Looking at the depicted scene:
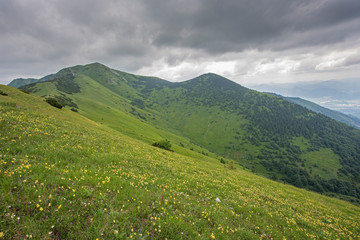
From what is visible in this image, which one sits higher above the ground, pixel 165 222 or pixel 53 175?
pixel 53 175

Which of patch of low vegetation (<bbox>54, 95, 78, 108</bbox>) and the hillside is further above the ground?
patch of low vegetation (<bbox>54, 95, 78, 108</bbox>)

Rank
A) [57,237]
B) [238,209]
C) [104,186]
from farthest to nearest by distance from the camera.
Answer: [238,209]
[104,186]
[57,237]

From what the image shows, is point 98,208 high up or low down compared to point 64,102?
down

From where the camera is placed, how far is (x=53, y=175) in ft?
25.1

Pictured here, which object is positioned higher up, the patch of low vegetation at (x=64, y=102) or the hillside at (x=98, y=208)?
the patch of low vegetation at (x=64, y=102)

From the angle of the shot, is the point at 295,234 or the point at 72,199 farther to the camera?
the point at 295,234

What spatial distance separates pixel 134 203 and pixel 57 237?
323 cm

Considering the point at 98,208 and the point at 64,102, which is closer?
the point at 98,208

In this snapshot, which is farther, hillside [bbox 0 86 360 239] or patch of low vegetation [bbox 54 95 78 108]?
patch of low vegetation [bbox 54 95 78 108]

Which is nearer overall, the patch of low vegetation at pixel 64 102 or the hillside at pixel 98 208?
the hillside at pixel 98 208

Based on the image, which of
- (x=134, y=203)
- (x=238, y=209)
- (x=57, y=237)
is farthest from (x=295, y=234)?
(x=57, y=237)

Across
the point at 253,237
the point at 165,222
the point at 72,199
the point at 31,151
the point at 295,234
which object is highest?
the point at 31,151

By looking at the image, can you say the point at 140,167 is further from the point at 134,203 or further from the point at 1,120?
the point at 1,120

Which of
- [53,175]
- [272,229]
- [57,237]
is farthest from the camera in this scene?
[272,229]
